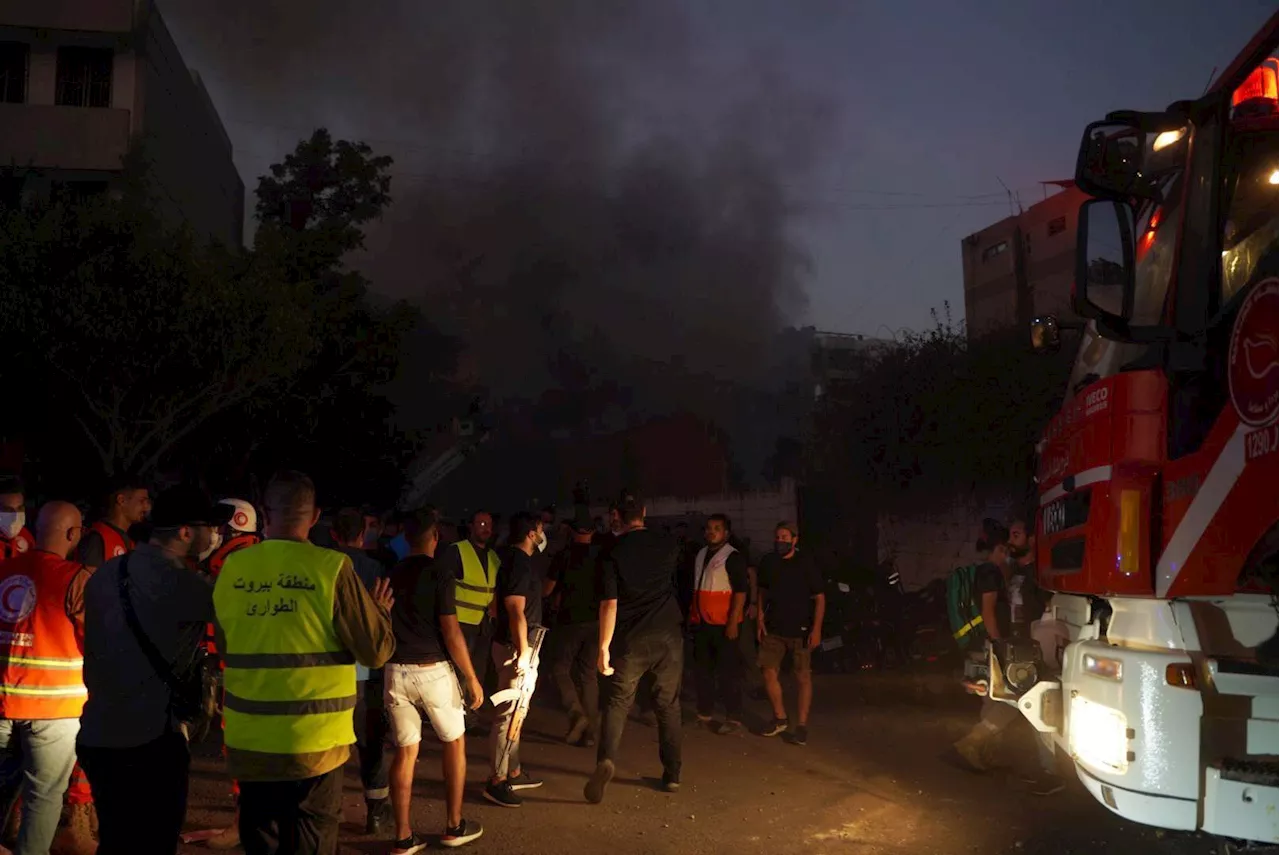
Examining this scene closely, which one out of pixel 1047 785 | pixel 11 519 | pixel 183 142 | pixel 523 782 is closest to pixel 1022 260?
pixel 183 142

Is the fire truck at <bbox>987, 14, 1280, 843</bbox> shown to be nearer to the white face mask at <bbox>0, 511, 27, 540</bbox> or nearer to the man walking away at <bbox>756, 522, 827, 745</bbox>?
the man walking away at <bbox>756, 522, 827, 745</bbox>

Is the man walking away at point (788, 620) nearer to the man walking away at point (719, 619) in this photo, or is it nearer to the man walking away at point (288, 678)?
the man walking away at point (719, 619)

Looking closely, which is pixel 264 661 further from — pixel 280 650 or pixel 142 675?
pixel 142 675

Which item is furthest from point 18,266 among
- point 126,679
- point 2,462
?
point 126,679

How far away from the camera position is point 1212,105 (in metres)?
4.42

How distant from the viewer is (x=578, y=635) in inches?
338

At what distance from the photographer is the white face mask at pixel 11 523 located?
6.44 metres

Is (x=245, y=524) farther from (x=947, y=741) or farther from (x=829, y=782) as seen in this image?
(x=947, y=741)

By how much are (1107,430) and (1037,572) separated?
61.5 inches

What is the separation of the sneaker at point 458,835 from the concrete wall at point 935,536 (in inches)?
430

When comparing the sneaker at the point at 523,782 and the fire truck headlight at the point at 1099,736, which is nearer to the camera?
the fire truck headlight at the point at 1099,736

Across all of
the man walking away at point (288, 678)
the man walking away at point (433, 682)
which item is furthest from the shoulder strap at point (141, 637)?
the man walking away at point (433, 682)

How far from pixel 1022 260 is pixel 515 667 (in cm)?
4194

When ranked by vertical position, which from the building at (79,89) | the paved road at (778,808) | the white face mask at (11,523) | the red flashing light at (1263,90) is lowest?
the paved road at (778,808)
